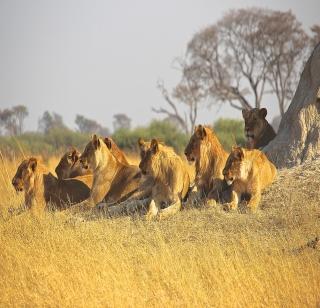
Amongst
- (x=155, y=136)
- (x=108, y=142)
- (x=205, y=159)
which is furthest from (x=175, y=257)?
(x=155, y=136)

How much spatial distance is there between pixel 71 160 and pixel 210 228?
385 centimetres

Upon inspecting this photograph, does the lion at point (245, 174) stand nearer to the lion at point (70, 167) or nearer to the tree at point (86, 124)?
the lion at point (70, 167)

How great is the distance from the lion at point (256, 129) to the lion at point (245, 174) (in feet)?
6.17

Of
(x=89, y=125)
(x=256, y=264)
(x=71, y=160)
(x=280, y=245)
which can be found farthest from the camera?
(x=89, y=125)

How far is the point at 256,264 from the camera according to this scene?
7898mm

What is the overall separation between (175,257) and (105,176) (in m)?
3.41

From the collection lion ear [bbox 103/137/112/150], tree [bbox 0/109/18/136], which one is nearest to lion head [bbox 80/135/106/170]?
lion ear [bbox 103/137/112/150]

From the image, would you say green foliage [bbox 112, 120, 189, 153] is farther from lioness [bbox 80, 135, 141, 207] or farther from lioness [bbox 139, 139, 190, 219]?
lioness [bbox 139, 139, 190, 219]

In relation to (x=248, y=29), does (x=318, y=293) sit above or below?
below

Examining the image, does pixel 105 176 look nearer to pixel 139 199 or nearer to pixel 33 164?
pixel 139 199

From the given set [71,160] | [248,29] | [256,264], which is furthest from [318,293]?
[248,29]

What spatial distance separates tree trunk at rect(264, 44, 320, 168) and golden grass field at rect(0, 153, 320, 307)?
629mm

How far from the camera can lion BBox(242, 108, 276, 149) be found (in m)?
12.2

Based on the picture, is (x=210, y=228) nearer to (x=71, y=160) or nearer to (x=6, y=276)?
(x=6, y=276)
